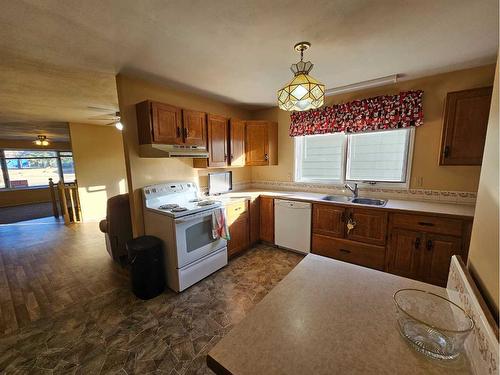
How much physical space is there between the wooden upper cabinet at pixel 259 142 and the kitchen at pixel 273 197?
0.02m

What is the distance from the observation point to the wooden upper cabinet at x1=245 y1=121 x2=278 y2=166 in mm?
3672

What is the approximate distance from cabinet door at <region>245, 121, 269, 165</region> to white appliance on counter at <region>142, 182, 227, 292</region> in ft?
4.11

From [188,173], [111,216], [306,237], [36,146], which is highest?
[36,146]

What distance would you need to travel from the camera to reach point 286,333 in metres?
0.73

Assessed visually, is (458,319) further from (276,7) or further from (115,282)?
(115,282)

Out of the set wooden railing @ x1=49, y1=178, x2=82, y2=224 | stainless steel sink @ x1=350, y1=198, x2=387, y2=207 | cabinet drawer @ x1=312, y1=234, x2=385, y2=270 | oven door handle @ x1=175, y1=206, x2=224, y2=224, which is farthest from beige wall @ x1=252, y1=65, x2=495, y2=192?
wooden railing @ x1=49, y1=178, x2=82, y2=224

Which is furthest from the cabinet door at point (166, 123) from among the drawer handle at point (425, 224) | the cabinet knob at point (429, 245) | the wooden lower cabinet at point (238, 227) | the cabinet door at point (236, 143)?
the cabinet knob at point (429, 245)

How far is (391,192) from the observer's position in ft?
9.73

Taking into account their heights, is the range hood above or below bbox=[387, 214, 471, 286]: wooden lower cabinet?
above

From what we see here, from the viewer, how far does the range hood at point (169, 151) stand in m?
2.39

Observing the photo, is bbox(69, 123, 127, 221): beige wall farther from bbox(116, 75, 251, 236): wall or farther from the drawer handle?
the drawer handle

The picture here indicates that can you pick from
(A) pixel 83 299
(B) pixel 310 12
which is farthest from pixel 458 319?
(A) pixel 83 299

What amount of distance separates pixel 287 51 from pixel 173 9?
100 centimetres

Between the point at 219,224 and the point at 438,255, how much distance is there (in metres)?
2.47
